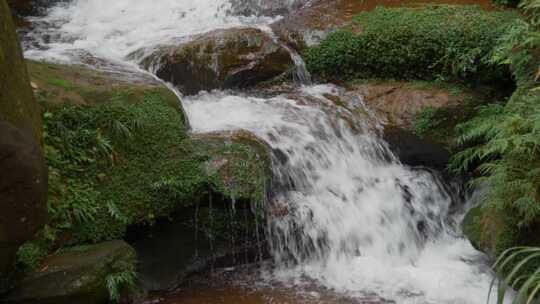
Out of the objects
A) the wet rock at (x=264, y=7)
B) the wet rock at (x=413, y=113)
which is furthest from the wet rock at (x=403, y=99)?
the wet rock at (x=264, y=7)

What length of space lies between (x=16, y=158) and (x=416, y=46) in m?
6.14

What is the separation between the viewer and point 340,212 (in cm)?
616

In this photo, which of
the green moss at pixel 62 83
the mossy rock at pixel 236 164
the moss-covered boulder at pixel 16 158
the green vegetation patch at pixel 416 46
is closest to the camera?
the moss-covered boulder at pixel 16 158

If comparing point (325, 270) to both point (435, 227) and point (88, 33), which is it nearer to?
point (435, 227)

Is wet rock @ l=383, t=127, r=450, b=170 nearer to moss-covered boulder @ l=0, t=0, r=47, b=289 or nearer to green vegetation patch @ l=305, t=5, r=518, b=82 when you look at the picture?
green vegetation patch @ l=305, t=5, r=518, b=82

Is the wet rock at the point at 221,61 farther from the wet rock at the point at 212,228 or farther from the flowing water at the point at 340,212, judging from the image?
the wet rock at the point at 212,228

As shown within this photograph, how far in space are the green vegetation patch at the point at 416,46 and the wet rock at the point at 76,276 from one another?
474 cm

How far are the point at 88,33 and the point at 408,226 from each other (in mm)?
6752

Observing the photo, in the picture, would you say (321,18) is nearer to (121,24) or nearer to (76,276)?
(121,24)

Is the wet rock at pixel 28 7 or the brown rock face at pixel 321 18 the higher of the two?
A: the wet rock at pixel 28 7

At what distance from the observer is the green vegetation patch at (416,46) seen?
7.43 meters

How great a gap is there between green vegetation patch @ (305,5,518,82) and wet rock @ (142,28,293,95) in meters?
0.67

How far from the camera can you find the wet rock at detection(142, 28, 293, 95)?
309 inches

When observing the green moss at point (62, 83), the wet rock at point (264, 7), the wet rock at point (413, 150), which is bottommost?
the wet rock at point (413, 150)
